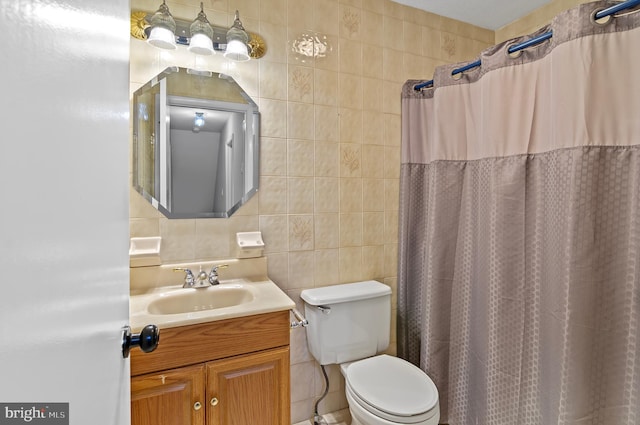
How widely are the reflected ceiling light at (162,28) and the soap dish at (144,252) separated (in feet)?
2.81

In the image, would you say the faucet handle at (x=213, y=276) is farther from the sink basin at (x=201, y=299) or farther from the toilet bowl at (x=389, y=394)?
the toilet bowl at (x=389, y=394)

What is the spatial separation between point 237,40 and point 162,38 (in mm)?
318

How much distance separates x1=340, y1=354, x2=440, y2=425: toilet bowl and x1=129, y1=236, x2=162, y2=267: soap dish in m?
1.04

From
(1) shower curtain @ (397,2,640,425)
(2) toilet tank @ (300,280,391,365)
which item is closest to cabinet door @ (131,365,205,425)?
(2) toilet tank @ (300,280,391,365)

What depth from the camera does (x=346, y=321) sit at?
1.52 m

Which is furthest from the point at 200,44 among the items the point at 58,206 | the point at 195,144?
the point at 58,206

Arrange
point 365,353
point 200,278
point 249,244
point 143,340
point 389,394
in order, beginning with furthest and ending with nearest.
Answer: point 365,353
point 249,244
point 200,278
point 389,394
point 143,340

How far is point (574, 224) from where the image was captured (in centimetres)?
104

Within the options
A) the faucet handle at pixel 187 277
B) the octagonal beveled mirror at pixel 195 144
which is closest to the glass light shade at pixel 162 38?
the octagonal beveled mirror at pixel 195 144

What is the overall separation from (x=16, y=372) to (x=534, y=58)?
5.51 feet

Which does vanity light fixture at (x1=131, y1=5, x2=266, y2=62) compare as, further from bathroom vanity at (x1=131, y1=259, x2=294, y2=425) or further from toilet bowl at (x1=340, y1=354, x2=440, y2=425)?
toilet bowl at (x1=340, y1=354, x2=440, y2=425)

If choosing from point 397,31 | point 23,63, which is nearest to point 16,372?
point 23,63

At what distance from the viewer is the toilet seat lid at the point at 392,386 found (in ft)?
3.84

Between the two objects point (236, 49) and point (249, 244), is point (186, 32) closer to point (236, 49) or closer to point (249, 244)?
point (236, 49)
